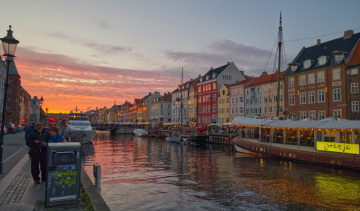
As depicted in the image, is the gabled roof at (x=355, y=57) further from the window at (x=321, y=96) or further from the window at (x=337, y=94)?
the window at (x=321, y=96)

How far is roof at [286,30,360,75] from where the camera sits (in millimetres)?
48844

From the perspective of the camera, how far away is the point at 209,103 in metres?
88.0

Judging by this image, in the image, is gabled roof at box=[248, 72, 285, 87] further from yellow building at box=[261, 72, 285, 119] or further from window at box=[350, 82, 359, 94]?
window at box=[350, 82, 359, 94]

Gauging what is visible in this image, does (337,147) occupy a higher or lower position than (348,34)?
lower

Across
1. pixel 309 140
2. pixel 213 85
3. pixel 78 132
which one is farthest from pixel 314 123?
pixel 213 85

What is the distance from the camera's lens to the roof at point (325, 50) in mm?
48844

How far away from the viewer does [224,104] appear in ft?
266

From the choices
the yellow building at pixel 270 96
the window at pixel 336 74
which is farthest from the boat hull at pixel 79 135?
the window at pixel 336 74

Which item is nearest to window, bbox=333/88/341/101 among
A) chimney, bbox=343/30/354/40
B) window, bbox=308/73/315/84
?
window, bbox=308/73/315/84

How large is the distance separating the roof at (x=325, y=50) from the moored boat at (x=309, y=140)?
65.9 feet

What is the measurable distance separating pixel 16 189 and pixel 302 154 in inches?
1115

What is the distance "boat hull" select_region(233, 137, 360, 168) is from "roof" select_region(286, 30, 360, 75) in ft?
70.7

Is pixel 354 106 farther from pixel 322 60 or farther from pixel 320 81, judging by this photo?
pixel 322 60

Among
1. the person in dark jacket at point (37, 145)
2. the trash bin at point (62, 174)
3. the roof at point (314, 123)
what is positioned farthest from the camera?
the roof at point (314, 123)
